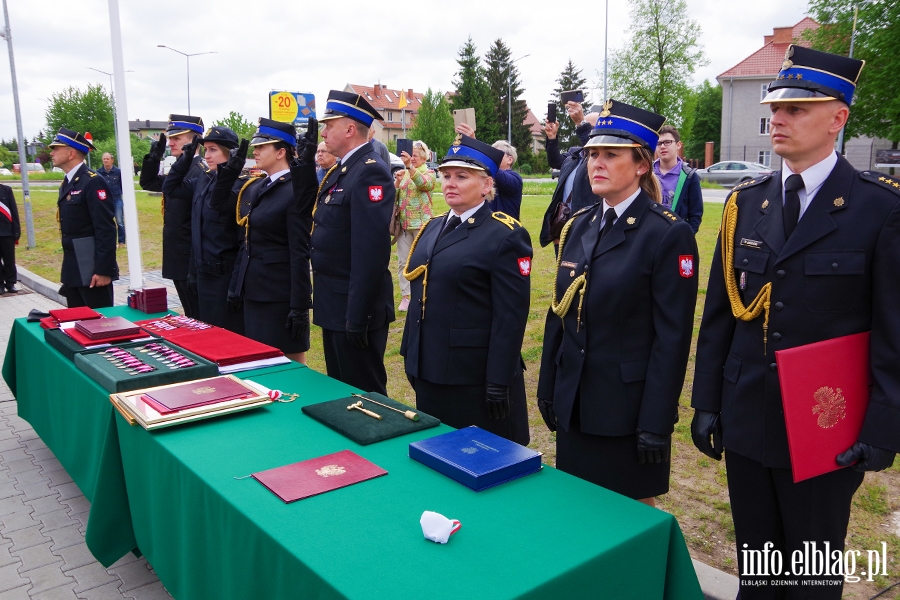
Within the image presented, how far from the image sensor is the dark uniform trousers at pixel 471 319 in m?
2.92

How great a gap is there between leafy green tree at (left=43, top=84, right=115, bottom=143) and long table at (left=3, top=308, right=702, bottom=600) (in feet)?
159

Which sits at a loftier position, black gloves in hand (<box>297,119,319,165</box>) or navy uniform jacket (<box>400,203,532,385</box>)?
black gloves in hand (<box>297,119,319,165</box>)

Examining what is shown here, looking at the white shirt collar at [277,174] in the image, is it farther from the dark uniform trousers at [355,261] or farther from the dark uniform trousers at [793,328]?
the dark uniform trousers at [793,328]

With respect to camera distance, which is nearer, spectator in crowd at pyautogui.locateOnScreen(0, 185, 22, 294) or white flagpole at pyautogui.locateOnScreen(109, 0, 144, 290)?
white flagpole at pyautogui.locateOnScreen(109, 0, 144, 290)

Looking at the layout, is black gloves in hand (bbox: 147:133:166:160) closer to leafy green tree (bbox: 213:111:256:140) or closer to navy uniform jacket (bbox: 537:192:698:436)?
navy uniform jacket (bbox: 537:192:698:436)

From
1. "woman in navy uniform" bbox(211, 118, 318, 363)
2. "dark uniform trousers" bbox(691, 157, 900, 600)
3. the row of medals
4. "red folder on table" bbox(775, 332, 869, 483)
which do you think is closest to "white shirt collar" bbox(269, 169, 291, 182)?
"woman in navy uniform" bbox(211, 118, 318, 363)

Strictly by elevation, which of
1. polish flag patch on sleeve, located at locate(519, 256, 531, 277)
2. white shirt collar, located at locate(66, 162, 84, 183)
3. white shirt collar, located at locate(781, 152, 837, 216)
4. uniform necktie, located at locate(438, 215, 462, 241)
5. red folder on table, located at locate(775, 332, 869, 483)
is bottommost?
red folder on table, located at locate(775, 332, 869, 483)

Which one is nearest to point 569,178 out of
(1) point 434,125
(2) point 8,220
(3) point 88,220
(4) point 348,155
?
(4) point 348,155

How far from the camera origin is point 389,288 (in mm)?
4008

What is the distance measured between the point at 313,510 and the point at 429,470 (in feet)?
1.30

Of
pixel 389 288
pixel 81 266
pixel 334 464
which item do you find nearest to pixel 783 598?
pixel 334 464

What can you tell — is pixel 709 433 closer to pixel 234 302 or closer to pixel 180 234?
pixel 234 302

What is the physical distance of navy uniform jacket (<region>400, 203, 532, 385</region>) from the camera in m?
2.92

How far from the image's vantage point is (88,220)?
20.2ft
